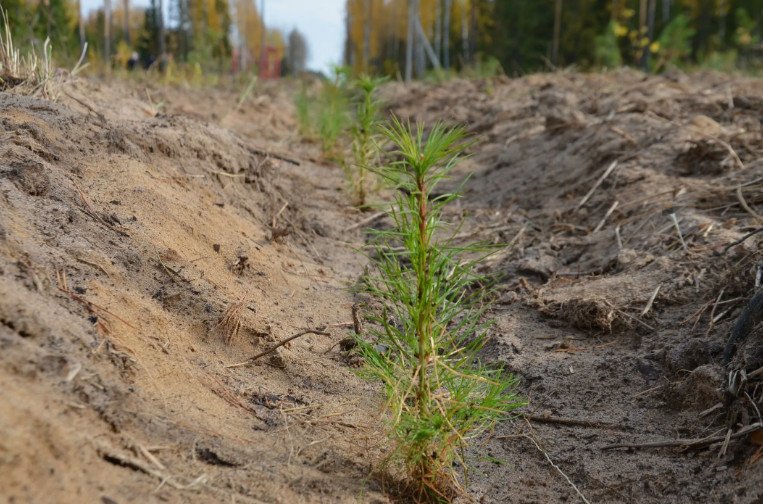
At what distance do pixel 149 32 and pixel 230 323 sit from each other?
20939 millimetres

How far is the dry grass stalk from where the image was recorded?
87.7 inches

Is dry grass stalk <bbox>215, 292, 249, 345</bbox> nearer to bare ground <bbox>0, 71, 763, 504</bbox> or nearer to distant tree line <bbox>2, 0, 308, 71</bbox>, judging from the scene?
bare ground <bbox>0, 71, 763, 504</bbox>

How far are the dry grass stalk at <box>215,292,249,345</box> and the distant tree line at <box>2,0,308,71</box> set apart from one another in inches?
128

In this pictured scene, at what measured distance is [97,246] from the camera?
2121 millimetres

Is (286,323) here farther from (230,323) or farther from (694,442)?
(694,442)

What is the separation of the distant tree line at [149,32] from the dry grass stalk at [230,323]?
128 inches

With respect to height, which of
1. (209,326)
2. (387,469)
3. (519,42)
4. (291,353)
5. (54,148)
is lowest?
(387,469)

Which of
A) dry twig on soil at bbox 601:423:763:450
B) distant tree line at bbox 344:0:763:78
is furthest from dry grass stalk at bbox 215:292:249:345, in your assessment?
distant tree line at bbox 344:0:763:78

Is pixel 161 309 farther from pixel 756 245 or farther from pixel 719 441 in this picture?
pixel 756 245

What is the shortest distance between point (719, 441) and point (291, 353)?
1.52m

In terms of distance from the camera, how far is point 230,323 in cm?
226

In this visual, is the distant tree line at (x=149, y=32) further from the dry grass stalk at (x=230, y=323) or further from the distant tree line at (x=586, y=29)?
the distant tree line at (x=586, y=29)

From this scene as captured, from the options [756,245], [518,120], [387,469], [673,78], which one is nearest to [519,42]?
[673,78]

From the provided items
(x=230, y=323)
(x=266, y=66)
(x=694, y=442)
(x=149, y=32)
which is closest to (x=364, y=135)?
(x=230, y=323)
